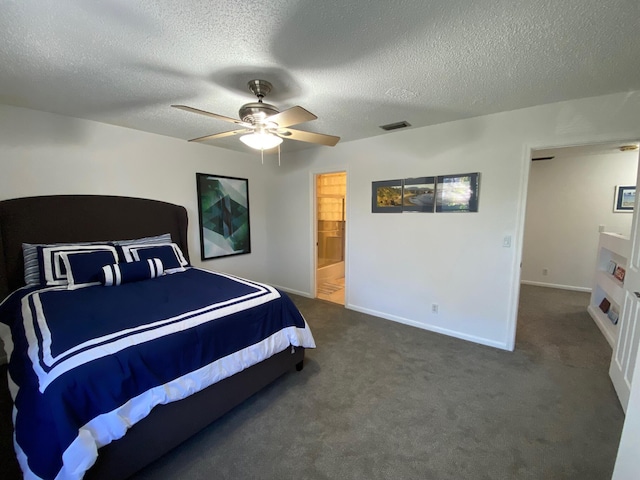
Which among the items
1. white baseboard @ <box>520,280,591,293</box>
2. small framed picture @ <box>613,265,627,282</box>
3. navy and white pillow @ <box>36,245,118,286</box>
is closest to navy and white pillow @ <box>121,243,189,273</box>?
navy and white pillow @ <box>36,245,118,286</box>

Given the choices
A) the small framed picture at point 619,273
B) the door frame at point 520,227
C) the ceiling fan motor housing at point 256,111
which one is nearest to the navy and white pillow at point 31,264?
the ceiling fan motor housing at point 256,111

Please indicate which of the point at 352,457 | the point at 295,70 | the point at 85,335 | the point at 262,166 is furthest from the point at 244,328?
the point at 262,166

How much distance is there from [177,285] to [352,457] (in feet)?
6.22

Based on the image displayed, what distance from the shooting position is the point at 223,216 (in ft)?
13.4

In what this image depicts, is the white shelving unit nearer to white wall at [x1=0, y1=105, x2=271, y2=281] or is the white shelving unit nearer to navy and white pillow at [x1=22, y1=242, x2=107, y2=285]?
white wall at [x1=0, y1=105, x2=271, y2=281]

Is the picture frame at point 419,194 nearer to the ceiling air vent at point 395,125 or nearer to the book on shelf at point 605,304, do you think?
the ceiling air vent at point 395,125

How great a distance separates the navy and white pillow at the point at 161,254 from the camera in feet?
9.00

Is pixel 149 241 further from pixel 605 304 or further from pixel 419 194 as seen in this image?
pixel 605 304

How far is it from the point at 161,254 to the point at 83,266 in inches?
25.5

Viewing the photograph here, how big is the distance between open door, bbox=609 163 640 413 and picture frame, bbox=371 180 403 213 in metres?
1.91

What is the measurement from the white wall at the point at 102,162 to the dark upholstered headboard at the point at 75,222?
11cm

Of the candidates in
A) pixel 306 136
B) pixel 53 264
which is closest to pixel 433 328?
pixel 306 136

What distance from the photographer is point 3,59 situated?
1682 millimetres

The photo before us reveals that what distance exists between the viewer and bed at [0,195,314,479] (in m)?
1.41
